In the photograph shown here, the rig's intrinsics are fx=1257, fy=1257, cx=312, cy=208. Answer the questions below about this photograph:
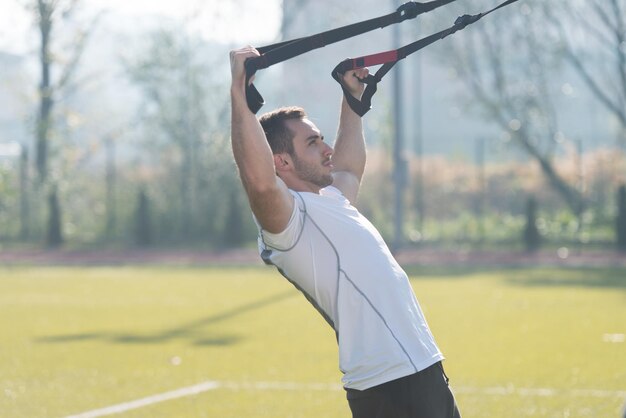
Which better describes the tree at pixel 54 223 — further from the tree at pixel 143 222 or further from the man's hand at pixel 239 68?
the man's hand at pixel 239 68

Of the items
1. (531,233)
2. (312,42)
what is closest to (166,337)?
(312,42)

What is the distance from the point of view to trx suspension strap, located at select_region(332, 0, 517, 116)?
5148 mm

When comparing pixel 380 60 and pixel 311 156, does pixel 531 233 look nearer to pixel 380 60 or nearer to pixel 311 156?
pixel 311 156

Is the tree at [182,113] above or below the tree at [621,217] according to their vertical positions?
above

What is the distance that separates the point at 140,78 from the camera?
36.6 m

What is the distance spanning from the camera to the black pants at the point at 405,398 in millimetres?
5227

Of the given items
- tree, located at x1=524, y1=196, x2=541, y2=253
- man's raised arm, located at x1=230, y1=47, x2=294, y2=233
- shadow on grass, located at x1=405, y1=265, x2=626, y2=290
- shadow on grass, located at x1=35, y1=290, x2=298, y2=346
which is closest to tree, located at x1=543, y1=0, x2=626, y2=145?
tree, located at x1=524, y1=196, x2=541, y2=253

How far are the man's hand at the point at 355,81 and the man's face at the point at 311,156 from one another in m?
0.47

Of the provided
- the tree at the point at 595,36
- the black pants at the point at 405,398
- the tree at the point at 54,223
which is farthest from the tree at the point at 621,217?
the black pants at the point at 405,398

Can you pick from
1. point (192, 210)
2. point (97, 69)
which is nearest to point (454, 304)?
point (192, 210)

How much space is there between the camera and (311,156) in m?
5.45

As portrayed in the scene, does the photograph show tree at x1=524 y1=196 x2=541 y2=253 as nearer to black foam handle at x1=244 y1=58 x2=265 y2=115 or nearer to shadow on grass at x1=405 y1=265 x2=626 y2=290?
shadow on grass at x1=405 y1=265 x2=626 y2=290

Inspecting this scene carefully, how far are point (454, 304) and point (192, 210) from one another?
676 inches

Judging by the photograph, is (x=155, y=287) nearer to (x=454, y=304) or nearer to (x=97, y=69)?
(x=454, y=304)
